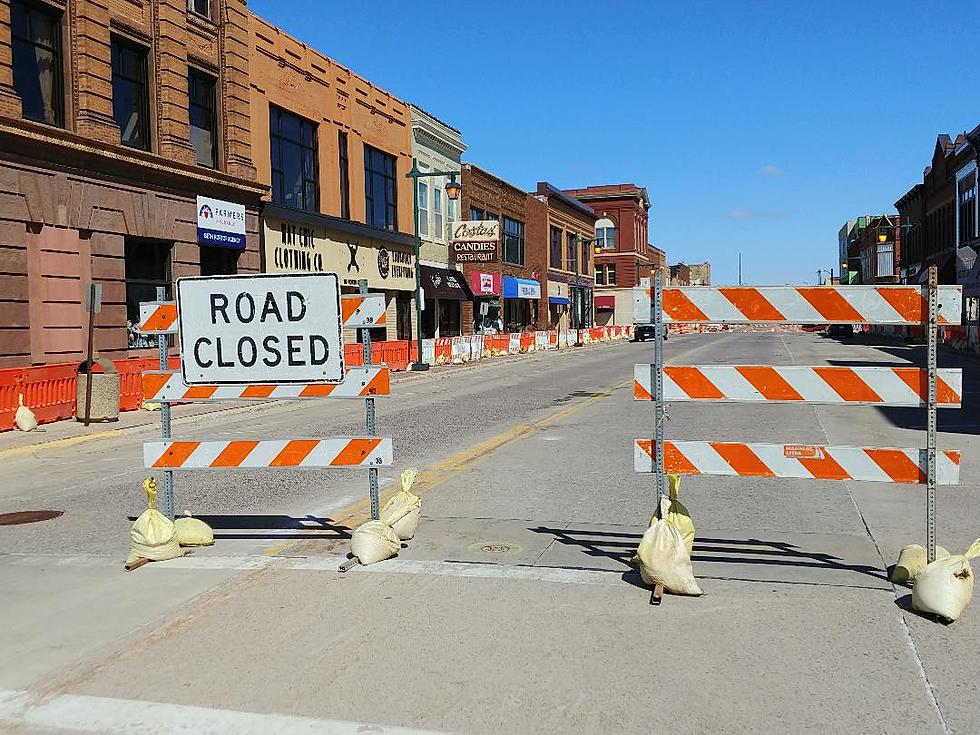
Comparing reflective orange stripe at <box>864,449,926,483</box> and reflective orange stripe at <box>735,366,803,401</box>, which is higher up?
reflective orange stripe at <box>735,366,803,401</box>

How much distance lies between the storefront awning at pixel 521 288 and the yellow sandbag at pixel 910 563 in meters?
47.5

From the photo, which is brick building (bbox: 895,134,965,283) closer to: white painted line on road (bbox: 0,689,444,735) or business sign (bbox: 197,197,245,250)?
business sign (bbox: 197,197,245,250)

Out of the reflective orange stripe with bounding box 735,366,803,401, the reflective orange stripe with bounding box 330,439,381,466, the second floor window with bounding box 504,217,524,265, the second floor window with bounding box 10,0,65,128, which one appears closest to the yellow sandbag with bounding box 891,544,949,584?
the reflective orange stripe with bounding box 735,366,803,401

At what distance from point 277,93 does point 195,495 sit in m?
23.6

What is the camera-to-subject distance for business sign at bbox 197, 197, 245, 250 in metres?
25.9

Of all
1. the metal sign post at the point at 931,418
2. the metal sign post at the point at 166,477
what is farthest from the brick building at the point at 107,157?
the metal sign post at the point at 931,418

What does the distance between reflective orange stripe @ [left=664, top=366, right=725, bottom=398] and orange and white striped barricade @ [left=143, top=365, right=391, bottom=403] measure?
7.15 ft

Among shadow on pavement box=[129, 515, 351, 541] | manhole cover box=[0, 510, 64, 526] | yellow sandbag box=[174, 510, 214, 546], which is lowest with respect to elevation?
manhole cover box=[0, 510, 64, 526]

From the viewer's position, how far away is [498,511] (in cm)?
851

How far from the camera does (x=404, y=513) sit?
7.12 m

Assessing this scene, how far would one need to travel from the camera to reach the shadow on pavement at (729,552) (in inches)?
255

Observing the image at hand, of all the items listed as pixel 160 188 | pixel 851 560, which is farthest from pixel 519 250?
pixel 851 560

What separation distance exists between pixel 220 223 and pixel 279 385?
20.9m

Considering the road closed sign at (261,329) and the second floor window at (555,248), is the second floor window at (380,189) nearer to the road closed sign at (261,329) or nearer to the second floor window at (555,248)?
the second floor window at (555,248)
